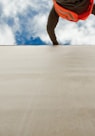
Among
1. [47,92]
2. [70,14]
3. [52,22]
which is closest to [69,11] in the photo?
[70,14]

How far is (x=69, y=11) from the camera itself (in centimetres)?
167

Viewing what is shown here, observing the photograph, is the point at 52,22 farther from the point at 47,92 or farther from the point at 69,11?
the point at 47,92

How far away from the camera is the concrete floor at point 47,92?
56 centimetres

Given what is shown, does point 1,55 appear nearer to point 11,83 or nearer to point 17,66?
point 17,66

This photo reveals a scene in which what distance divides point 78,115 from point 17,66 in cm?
46

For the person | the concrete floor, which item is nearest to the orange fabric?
the person

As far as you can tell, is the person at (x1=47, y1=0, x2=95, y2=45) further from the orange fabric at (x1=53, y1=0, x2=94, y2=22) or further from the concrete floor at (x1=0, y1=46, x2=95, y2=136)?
the concrete floor at (x1=0, y1=46, x2=95, y2=136)

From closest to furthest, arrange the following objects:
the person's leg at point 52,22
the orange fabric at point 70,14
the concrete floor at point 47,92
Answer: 1. the concrete floor at point 47,92
2. the orange fabric at point 70,14
3. the person's leg at point 52,22

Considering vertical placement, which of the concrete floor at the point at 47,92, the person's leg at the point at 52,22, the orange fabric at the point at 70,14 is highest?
the concrete floor at the point at 47,92

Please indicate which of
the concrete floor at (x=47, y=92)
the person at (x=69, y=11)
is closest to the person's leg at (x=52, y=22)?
the person at (x=69, y=11)

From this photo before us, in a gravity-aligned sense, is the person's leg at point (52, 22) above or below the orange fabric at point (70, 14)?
below

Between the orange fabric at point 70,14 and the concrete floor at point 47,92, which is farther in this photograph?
the orange fabric at point 70,14

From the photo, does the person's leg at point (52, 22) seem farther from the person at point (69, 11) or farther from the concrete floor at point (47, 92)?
the concrete floor at point (47, 92)

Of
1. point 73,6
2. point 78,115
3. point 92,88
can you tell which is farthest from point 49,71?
point 73,6
